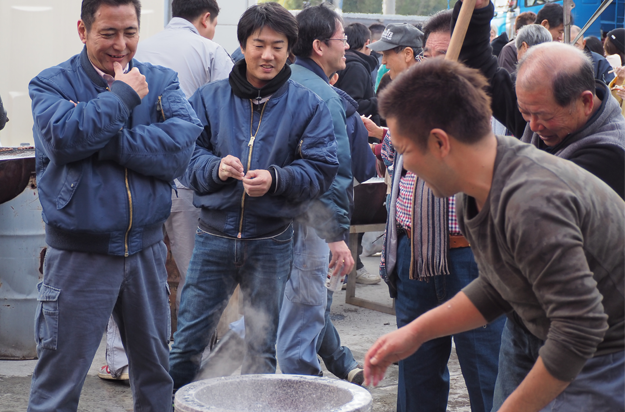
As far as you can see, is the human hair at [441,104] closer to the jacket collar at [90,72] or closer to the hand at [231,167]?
the hand at [231,167]

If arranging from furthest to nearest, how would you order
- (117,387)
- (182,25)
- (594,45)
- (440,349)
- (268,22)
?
(594,45), (182,25), (117,387), (268,22), (440,349)

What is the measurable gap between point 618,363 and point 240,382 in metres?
1.29

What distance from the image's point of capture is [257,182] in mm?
3074

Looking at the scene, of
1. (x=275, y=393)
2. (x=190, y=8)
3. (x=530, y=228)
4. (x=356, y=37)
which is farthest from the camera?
(x=356, y=37)

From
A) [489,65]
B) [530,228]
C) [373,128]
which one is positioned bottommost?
[373,128]

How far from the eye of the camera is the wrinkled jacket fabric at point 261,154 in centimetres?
325

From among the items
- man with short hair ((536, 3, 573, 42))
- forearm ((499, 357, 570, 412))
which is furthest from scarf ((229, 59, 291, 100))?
man with short hair ((536, 3, 573, 42))

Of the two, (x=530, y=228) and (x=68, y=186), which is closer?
(x=530, y=228)

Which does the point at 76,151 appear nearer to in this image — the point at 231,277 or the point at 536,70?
the point at 231,277

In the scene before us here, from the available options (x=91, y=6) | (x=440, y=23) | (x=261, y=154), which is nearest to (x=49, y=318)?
(x=261, y=154)

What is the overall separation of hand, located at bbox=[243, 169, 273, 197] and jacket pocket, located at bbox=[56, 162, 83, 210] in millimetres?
704

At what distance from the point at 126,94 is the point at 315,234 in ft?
4.57

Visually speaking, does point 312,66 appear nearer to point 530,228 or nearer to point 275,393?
point 275,393

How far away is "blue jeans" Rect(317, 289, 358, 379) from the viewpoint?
430cm
